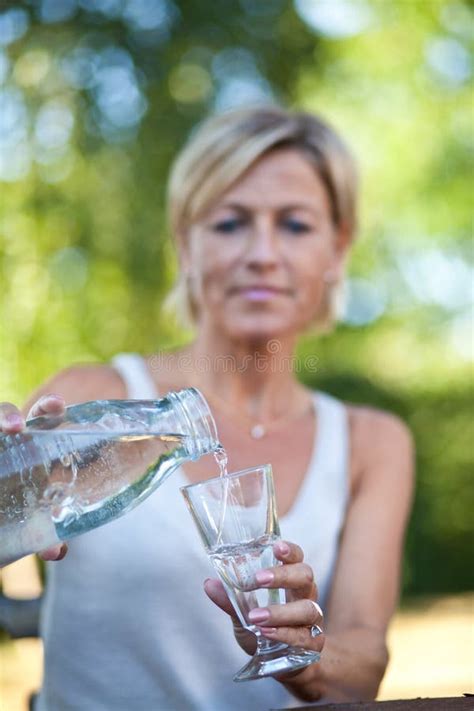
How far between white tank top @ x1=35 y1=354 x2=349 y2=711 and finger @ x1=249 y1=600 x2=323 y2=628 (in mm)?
786

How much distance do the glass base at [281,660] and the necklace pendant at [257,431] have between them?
3.75 ft

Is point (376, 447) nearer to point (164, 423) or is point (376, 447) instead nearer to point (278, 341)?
point (278, 341)

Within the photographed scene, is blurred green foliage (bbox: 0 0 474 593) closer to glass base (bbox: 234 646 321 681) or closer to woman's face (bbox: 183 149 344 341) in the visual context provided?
woman's face (bbox: 183 149 344 341)

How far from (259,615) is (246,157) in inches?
54.5

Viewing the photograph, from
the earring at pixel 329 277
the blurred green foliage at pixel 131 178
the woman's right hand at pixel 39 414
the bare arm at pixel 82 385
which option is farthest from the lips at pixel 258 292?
the blurred green foliage at pixel 131 178

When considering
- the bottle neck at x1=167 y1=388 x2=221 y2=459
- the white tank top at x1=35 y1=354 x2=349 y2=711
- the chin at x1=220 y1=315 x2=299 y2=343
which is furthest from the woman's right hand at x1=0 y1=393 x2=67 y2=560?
the chin at x1=220 y1=315 x2=299 y2=343

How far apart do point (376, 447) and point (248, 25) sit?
5.86m

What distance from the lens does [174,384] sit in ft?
7.77

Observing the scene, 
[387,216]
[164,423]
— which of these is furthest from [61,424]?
[387,216]

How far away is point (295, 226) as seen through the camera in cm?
237

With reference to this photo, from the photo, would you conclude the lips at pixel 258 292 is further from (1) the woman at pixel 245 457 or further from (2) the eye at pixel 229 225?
(2) the eye at pixel 229 225

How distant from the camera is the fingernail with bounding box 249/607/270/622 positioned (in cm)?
123

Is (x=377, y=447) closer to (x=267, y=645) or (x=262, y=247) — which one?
(x=262, y=247)

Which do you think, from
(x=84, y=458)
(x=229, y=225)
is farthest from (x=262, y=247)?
(x=84, y=458)
